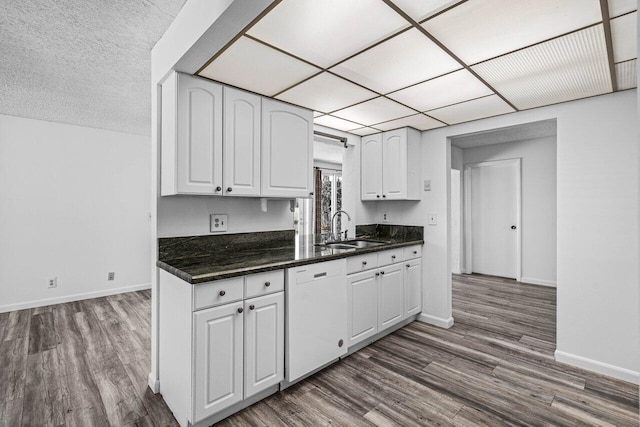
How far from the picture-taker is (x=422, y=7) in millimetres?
1381

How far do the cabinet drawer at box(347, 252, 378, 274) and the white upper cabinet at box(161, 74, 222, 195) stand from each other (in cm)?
121

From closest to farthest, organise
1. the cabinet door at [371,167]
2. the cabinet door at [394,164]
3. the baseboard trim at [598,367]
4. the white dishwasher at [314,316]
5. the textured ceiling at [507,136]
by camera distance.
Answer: the white dishwasher at [314,316], the baseboard trim at [598,367], the cabinet door at [394,164], the cabinet door at [371,167], the textured ceiling at [507,136]

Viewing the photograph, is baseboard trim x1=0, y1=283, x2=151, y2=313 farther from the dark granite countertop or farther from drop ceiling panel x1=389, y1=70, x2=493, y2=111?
drop ceiling panel x1=389, y1=70, x2=493, y2=111

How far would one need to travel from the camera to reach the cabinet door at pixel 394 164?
11.1 ft

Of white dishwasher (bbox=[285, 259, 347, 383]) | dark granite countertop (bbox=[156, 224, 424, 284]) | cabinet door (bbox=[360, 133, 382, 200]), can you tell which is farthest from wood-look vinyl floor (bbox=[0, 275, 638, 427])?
→ cabinet door (bbox=[360, 133, 382, 200])

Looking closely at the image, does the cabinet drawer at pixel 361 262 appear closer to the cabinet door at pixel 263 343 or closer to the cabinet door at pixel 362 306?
the cabinet door at pixel 362 306

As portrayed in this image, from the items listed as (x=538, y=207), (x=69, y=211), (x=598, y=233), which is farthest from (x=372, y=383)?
(x=538, y=207)

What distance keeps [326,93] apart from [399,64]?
63cm

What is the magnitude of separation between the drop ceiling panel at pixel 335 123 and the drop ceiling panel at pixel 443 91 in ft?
2.31

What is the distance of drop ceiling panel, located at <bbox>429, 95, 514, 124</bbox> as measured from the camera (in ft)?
8.57

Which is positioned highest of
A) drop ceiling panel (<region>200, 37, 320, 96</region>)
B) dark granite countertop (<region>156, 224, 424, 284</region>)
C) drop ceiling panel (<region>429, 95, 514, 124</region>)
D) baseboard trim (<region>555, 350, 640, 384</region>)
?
drop ceiling panel (<region>429, 95, 514, 124</region>)

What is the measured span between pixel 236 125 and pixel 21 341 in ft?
9.71

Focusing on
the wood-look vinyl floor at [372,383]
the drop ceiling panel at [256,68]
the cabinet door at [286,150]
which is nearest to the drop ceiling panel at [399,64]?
the drop ceiling panel at [256,68]

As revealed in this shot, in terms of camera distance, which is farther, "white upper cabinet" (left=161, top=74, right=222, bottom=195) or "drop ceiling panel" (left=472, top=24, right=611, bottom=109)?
"white upper cabinet" (left=161, top=74, right=222, bottom=195)
